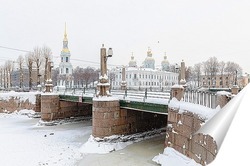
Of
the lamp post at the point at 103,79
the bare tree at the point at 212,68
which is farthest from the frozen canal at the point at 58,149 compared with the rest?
the bare tree at the point at 212,68

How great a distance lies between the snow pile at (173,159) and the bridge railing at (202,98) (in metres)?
2.90

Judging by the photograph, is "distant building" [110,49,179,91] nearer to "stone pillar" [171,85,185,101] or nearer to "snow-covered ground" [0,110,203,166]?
"snow-covered ground" [0,110,203,166]

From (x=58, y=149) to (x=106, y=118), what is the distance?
417cm

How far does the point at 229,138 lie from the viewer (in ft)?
6.12

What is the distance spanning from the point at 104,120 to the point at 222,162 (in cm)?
1751

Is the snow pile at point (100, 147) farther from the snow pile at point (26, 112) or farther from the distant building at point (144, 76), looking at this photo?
the distant building at point (144, 76)

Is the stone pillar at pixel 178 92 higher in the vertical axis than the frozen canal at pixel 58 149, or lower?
higher

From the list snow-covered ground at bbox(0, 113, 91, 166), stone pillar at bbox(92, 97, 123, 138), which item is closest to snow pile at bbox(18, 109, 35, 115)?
Result: snow-covered ground at bbox(0, 113, 91, 166)

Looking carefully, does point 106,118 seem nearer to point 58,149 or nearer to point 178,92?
point 58,149

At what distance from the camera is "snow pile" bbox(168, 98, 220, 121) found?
34.2 ft

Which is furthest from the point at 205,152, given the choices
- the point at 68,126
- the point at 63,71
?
the point at 63,71

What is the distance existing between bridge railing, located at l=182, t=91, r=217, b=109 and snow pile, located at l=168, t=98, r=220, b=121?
0.36 m

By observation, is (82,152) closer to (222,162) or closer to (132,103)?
(132,103)

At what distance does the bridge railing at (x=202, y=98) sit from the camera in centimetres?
1127
